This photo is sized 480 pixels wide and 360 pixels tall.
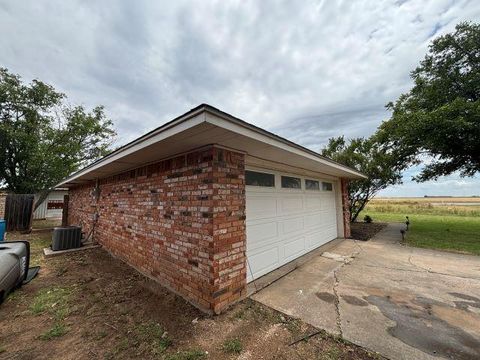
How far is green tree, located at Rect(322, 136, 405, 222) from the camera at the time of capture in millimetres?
11478

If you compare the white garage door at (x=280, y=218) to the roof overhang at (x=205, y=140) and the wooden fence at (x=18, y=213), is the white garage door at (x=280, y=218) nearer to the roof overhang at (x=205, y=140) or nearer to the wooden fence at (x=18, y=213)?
the roof overhang at (x=205, y=140)

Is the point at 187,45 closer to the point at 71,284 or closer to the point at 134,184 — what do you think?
the point at 134,184

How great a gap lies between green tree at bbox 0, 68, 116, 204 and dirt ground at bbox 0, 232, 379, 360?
1271 centimetres

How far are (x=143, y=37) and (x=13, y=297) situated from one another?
5466 millimetres

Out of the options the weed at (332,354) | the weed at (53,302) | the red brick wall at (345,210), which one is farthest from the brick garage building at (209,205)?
the red brick wall at (345,210)

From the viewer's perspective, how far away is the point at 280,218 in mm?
4871

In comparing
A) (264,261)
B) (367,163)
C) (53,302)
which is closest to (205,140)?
(264,261)

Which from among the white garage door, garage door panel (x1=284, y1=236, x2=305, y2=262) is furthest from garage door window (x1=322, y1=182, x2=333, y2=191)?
garage door panel (x1=284, y1=236, x2=305, y2=262)

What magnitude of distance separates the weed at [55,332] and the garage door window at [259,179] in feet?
10.8

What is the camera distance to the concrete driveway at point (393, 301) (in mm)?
2348

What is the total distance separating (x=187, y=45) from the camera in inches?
199

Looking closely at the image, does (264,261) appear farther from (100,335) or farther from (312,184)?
(312,184)

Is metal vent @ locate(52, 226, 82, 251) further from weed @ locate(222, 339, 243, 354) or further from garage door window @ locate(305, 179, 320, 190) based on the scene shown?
garage door window @ locate(305, 179, 320, 190)

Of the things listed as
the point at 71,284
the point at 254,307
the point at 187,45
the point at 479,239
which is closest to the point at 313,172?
the point at 254,307
